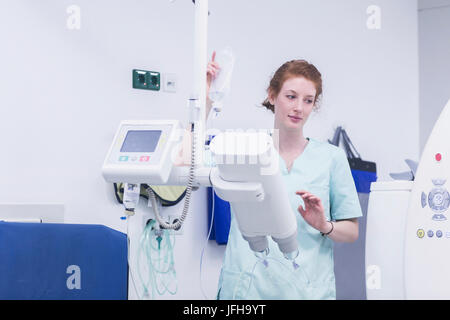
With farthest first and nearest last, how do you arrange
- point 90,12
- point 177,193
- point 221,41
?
1. point 221,41
2. point 177,193
3. point 90,12

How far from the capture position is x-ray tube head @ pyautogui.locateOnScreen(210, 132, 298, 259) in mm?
912

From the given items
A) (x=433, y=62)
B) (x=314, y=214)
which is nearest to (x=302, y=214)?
(x=314, y=214)

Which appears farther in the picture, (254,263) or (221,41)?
(221,41)

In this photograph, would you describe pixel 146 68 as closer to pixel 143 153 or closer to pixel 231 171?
pixel 143 153

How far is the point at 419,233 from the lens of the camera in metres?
1.69

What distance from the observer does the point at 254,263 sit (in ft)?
5.15

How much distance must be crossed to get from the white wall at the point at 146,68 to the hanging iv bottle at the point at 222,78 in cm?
133

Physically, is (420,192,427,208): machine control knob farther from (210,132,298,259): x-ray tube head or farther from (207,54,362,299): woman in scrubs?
(210,132,298,259): x-ray tube head

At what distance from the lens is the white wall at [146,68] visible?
2.30 metres

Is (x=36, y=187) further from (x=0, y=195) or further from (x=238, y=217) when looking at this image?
(x=238, y=217)

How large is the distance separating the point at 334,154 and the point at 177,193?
3.51 feet

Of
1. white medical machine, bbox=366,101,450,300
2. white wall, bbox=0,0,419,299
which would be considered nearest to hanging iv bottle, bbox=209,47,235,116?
white medical machine, bbox=366,101,450,300

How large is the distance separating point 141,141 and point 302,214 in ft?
1.77
